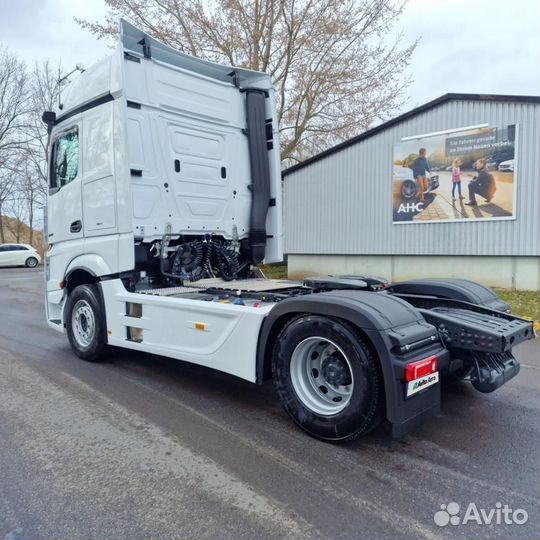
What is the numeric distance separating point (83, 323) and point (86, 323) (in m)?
0.08

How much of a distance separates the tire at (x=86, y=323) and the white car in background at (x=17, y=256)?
23936 millimetres

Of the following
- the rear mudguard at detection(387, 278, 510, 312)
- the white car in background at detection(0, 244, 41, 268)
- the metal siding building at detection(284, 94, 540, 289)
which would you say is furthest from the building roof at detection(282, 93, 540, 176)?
the white car in background at detection(0, 244, 41, 268)

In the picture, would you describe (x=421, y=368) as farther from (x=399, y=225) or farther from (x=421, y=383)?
(x=399, y=225)

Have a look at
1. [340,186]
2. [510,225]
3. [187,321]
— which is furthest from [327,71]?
[187,321]

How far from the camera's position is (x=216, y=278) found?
20.6 feet

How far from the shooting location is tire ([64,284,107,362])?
5684mm

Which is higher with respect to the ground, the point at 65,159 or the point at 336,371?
the point at 65,159

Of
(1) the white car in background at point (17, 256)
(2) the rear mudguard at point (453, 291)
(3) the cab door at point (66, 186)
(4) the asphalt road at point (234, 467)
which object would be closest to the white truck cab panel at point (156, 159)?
(3) the cab door at point (66, 186)

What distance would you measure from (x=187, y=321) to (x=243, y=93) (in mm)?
3536

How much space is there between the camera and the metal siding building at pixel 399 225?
1101cm

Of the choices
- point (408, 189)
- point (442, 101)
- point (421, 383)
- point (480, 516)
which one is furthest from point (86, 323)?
point (442, 101)

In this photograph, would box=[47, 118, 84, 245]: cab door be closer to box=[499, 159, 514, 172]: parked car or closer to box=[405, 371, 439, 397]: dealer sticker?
box=[405, 371, 439, 397]: dealer sticker

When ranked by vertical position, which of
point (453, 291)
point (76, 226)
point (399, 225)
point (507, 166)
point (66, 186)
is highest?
point (507, 166)

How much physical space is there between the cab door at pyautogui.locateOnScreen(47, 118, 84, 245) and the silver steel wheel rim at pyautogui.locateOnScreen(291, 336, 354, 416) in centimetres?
361
